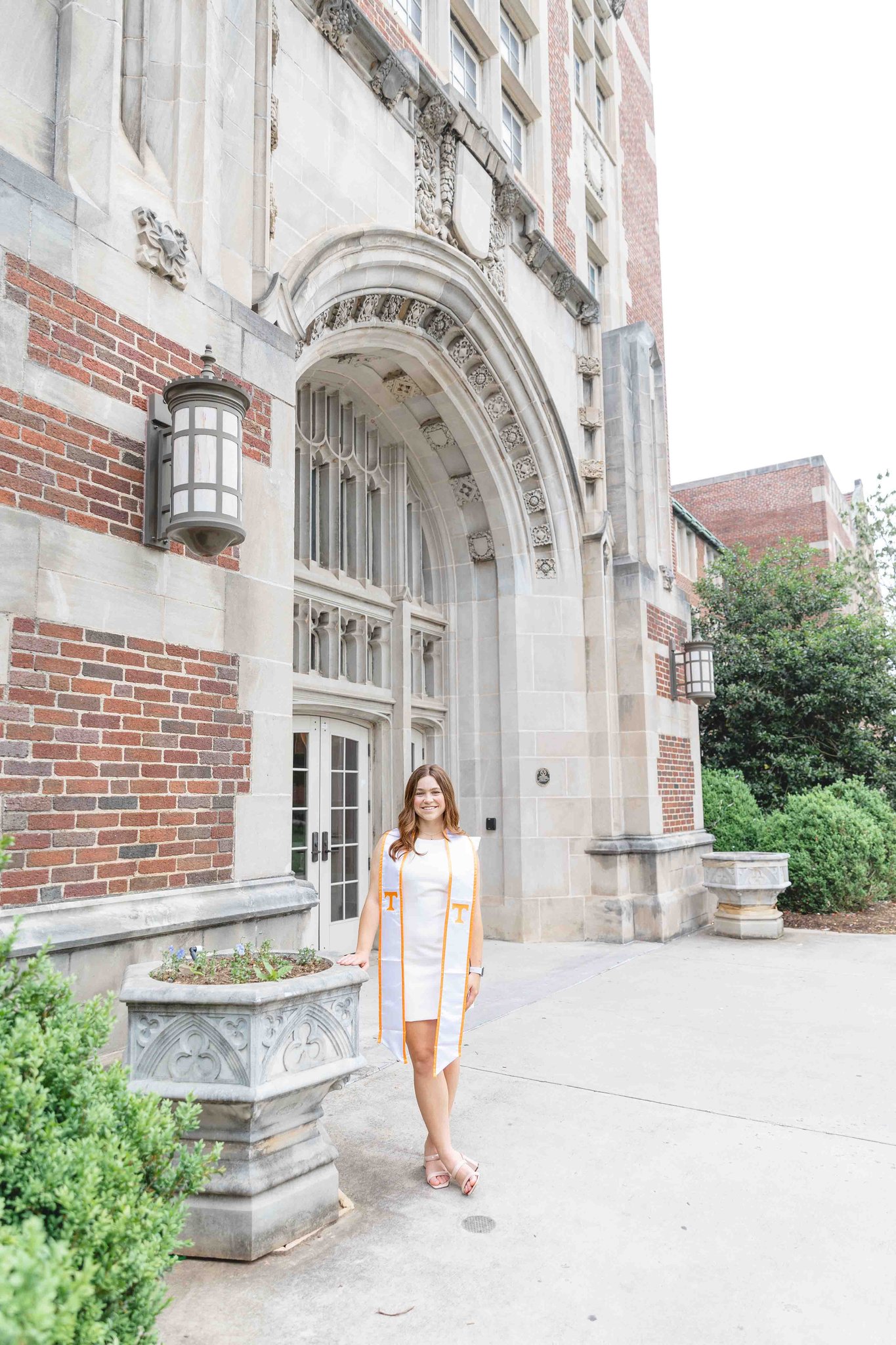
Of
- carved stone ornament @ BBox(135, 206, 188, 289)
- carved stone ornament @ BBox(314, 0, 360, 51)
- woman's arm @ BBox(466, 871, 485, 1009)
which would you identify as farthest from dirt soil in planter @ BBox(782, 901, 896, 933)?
carved stone ornament @ BBox(314, 0, 360, 51)

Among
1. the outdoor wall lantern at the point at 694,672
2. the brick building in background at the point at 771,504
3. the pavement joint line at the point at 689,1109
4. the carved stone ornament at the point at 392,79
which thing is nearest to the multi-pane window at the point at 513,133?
the carved stone ornament at the point at 392,79

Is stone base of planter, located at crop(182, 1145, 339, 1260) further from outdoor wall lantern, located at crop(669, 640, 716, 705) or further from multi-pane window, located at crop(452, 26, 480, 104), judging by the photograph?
multi-pane window, located at crop(452, 26, 480, 104)

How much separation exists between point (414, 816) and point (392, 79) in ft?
22.4

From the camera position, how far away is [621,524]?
1108 centimetres

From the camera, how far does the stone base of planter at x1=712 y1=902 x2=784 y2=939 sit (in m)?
9.90

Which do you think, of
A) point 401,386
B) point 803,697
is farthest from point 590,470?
point 803,697

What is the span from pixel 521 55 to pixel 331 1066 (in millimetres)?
12026

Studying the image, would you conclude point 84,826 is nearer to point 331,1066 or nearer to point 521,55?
point 331,1066

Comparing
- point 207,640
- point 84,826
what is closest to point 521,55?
point 207,640

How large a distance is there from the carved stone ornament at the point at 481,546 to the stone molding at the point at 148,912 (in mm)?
5811

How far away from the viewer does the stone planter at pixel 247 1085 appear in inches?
121

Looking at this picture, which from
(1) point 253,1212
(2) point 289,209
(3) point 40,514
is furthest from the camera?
(2) point 289,209

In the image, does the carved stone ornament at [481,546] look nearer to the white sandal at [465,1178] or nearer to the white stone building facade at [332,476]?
the white stone building facade at [332,476]

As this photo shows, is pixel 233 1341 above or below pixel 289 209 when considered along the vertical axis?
below
